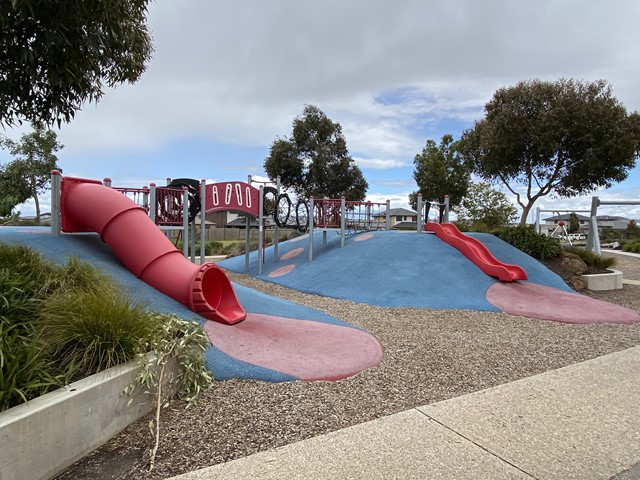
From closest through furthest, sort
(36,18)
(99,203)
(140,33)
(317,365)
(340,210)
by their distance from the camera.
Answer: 1. (36,18)
2. (317,365)
3. (140,33)
4. (99,203)
5. (340,210)

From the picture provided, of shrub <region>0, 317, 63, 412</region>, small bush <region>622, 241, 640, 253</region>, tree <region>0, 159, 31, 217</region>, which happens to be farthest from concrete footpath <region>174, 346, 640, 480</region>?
small bush <region>622, 241, 640, 253</region>

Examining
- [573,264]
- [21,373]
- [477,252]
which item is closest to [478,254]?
[477,252]

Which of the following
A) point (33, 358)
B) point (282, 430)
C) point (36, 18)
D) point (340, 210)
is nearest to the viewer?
point (33, 358)

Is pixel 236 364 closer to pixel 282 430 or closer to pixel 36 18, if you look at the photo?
pixel 282 430

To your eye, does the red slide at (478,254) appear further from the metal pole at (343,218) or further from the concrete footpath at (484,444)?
the concrete footpath at (484,444)

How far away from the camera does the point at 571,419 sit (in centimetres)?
340

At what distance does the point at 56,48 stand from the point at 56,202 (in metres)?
3.12

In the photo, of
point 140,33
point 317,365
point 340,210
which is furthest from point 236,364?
point 340,210

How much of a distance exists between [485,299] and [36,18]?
8.74 metres

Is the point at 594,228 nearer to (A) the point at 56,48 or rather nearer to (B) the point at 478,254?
(B) the point at 478,254

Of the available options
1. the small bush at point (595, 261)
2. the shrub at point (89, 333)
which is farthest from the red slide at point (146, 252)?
the small bush at point (595, 261)

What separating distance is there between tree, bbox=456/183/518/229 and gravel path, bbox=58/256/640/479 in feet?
57.0

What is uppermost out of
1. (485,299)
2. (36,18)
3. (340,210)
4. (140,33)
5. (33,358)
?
(140,33)

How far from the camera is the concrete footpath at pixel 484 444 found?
261 cm
